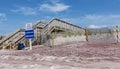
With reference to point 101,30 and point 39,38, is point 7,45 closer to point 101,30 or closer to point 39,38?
point 39,38

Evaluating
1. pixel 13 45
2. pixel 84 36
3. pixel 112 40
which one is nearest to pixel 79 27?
pixel 84 36

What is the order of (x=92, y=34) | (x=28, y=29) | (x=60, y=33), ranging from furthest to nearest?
(x=60, y=33) → (x=92, y=34) → (x=28, y=29)

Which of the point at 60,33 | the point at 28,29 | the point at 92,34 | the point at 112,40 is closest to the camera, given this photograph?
the point at 28,29

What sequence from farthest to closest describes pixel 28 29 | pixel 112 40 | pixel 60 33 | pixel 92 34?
pixel 60 33 → pixel 92 34 → pixel 112 40 → pixel 28 29

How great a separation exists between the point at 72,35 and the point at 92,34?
113 inches

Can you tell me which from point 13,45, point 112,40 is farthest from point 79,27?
point 13,45

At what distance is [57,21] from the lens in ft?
141

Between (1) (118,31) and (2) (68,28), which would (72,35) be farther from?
(1) (118,31)

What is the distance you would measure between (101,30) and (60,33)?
6234mm

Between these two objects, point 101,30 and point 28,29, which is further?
point 101,30

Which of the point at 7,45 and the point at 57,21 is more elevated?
the point at 57,21

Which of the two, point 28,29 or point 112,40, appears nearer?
point 28,29

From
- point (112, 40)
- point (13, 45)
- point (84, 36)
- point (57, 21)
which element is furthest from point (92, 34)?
point (13, 45)

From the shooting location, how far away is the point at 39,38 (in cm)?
4056
